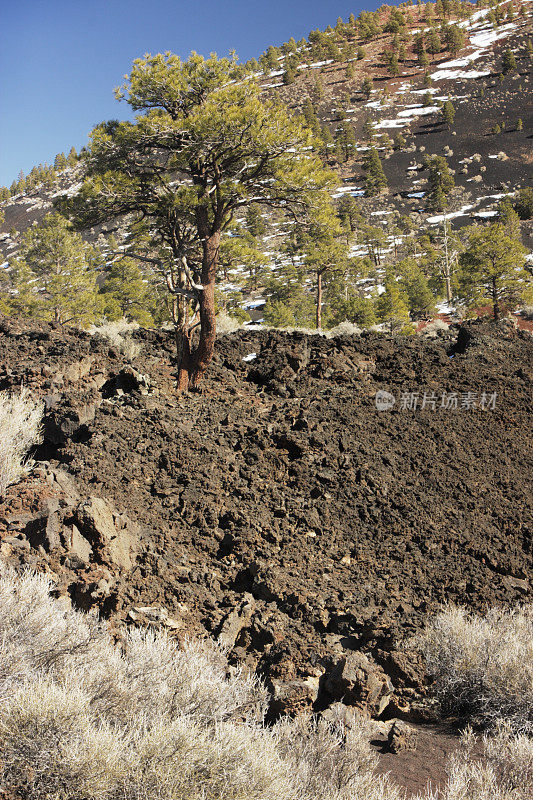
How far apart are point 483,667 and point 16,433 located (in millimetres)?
4522

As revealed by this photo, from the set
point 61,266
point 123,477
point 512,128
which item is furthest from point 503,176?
point 123,477

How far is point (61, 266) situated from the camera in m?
25.9

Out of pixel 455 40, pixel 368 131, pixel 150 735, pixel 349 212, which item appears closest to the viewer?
pixel 150 735

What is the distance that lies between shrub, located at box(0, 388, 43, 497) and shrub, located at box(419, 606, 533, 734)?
341cm

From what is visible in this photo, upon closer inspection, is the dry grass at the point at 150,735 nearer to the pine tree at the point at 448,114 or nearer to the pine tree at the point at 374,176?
the pine tree at the point at 374,176

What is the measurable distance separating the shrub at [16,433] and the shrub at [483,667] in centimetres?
341

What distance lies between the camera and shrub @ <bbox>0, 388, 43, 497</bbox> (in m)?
4.41

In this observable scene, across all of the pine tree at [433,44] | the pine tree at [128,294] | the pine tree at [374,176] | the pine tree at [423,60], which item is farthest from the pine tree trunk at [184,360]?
the pine tree at [433,44]

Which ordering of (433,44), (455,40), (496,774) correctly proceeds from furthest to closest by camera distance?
(433,44), (455,40), (496,774)

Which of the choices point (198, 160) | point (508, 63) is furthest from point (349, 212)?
point (508, 63)

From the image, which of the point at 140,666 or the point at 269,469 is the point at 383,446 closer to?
the point at 269,469

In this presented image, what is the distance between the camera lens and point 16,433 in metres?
5.08

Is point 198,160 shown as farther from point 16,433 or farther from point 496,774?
point 496,774

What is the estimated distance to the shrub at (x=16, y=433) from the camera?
4.41 m
